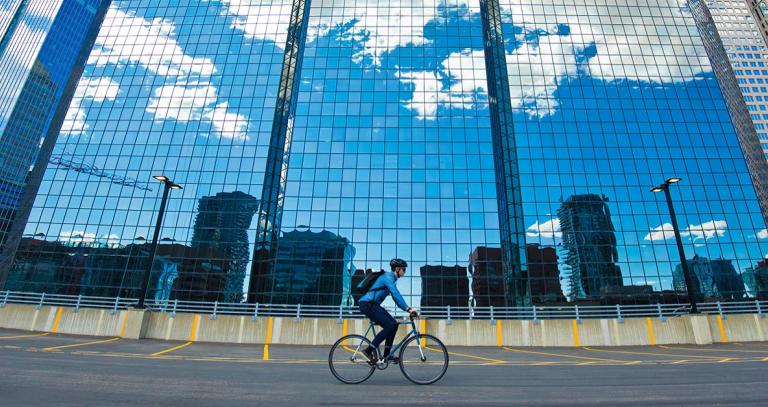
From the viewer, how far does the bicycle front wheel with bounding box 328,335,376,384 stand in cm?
486

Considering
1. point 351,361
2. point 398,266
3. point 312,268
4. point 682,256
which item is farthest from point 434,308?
point 398,266

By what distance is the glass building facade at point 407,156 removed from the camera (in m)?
32.2

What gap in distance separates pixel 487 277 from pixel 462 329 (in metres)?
17.5

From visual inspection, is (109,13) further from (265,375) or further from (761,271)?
(761,271)

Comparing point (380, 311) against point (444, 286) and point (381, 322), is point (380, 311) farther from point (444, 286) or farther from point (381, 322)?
point (444, 286)

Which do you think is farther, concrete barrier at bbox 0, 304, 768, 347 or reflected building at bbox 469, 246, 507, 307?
reflected building at bbox 469, 246, 507, 307

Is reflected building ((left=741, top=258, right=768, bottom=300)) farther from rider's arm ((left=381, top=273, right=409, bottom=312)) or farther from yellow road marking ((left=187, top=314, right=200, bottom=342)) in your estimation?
yellow road marking ((left=187, top=314, right=200, bottom=342))

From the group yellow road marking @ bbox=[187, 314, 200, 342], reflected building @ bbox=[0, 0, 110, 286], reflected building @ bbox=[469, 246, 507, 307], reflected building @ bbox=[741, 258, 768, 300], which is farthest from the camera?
reflected building @ bbox=[0, 0, 110, 286]

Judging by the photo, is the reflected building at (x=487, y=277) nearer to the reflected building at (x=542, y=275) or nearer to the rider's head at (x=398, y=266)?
the reflected building at (x=542, y=275)

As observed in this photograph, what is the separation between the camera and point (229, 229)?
34344mm

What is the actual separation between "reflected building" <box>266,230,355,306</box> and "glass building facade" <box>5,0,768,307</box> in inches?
7.6

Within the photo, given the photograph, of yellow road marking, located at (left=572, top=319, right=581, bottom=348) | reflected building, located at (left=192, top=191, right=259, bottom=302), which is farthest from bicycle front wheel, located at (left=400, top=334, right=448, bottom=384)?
reflected building, located at (left=192, top=191, right=259, bottom=302)

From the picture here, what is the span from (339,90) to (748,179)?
152 feet

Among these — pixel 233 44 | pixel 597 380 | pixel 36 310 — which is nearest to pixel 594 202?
pixel 597 380
